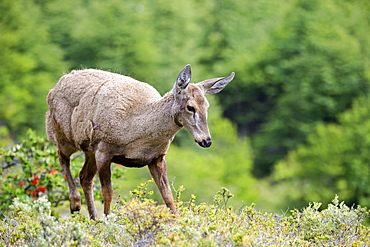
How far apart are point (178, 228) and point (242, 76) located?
5984 centimetres

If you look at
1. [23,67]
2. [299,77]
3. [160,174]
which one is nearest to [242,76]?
[299,77]

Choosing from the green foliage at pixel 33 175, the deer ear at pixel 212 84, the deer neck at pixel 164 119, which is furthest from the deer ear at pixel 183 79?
the green foliage at pixel 33 175

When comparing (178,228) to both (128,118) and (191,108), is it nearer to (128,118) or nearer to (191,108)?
(191,108)

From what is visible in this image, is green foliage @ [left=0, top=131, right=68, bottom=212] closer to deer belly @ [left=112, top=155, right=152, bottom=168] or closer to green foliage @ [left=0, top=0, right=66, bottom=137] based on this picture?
deer belly @ [left=112, top=155, right=152, bottom=168]

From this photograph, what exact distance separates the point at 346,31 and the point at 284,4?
1958cm

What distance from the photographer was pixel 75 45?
59.1m

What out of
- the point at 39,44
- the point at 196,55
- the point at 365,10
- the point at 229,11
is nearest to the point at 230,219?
the point at 39,44

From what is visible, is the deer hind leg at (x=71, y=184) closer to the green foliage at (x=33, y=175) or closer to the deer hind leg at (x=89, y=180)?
the deer hind leg at (x=89, y=180)

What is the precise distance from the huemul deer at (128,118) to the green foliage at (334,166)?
1284 inches

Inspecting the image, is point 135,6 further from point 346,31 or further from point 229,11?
point 346,31

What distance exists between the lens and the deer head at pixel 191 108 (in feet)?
28.4

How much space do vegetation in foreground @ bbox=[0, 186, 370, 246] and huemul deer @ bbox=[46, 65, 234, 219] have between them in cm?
59

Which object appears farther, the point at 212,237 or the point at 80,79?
the point at 80,79

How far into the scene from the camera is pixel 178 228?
7328 mm
